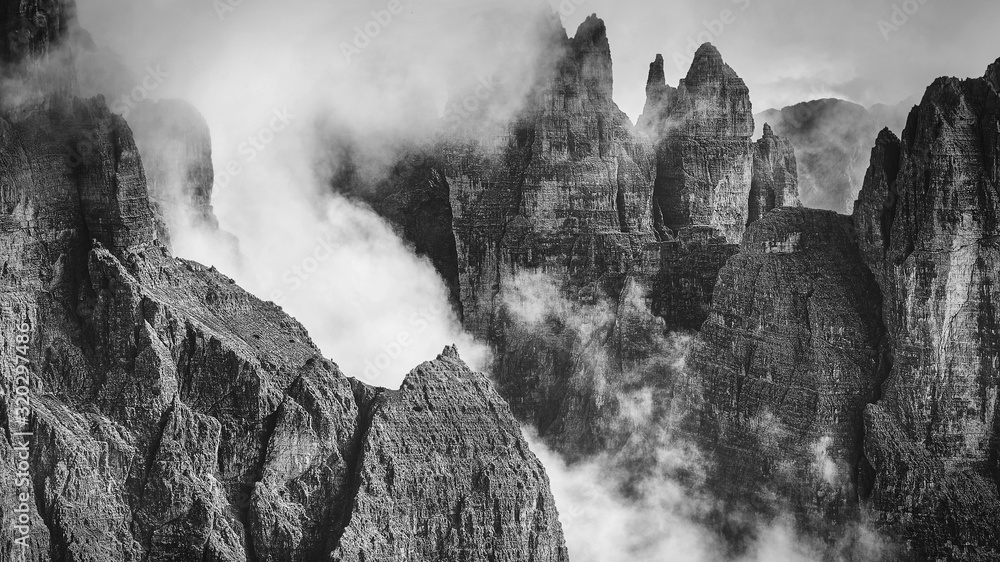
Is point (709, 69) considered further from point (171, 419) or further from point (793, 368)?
point (171, 419)

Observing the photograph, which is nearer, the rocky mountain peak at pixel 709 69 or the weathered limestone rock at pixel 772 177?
the rocky mountain peak at pixel 709 69

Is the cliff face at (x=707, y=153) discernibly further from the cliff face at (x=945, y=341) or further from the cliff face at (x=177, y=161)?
the cliff face at (x=945, y=341)

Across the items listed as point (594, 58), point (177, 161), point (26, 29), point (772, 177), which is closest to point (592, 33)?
point (594, 58)

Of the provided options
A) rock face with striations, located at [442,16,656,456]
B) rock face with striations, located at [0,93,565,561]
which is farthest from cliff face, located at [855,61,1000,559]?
rock face with striations, located at [442,16,656,456]

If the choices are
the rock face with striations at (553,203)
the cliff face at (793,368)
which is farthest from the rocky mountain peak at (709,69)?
the cliff face at (793,368)

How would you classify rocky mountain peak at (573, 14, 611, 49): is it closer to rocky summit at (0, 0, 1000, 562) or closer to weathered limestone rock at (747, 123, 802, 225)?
rocky summit at (0, 0, 1000, 562)

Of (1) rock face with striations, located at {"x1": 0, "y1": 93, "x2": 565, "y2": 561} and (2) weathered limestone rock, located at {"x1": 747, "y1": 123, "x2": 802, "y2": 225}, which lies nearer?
(1) rock face with striations, located at {"x1": 0, "y1": 93, "x2": 565, "y2": 561}
